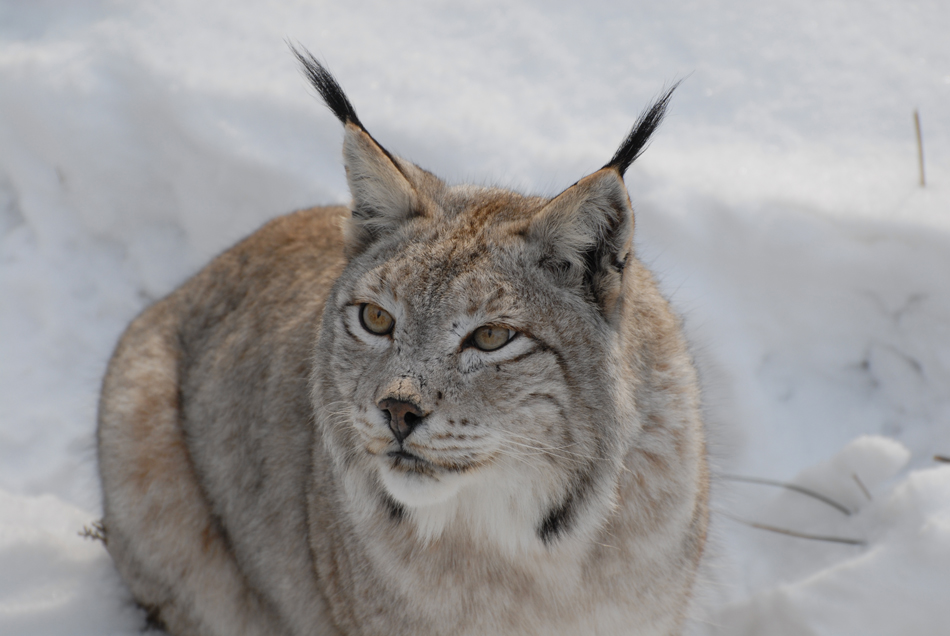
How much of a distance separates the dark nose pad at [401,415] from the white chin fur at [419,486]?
135 millimetres

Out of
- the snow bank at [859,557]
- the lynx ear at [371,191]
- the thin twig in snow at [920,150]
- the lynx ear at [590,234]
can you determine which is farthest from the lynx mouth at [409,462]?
the thin twig in snow at [920,150]

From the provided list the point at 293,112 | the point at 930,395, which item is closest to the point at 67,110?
the point at 293,112

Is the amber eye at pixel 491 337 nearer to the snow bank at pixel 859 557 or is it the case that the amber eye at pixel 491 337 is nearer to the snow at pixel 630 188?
the snow at pixel 630 188

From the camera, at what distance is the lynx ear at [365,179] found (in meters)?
2.85

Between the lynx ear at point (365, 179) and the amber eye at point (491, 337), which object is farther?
the lynx ear at point (365, 179)

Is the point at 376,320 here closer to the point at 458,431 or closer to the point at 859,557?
the point at 458,431

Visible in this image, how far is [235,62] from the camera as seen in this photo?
5801 millimetres

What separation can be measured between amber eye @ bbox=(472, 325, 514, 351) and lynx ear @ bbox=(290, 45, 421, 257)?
2.02ft

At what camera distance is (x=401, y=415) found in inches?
95.6

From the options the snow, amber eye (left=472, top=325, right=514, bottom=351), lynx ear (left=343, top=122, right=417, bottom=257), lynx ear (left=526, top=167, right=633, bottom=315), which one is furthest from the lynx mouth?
the snow

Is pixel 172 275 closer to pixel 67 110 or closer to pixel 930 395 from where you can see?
pixel 67 110

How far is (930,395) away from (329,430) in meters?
3.23

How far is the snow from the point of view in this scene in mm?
4160

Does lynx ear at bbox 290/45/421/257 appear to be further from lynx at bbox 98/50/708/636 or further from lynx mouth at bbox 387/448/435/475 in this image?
lynx mouth at bbox 387/448/435/475
